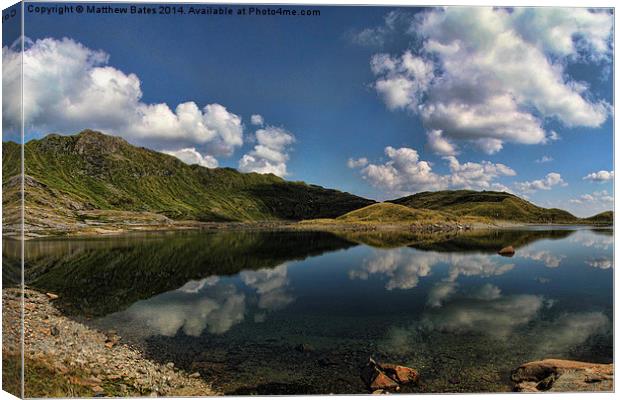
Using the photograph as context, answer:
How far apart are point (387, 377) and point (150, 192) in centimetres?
11410

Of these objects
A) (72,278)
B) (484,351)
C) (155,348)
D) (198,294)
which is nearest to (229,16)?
(155,348)

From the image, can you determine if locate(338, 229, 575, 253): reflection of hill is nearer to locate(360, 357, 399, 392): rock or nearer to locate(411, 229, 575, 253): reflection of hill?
locate(411, 229, 575, 253): reflection of hill

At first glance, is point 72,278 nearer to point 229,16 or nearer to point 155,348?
point 155,348

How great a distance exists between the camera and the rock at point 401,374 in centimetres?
1236

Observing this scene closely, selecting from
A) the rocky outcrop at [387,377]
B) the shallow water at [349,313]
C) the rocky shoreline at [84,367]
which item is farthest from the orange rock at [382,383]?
the rocky shoreline at [84,367]

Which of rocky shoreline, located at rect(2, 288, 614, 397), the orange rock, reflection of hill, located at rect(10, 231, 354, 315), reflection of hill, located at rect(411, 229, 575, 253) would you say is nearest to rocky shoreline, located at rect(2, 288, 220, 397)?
rocky shoreline, located at rect(2, 288, 614, 397)

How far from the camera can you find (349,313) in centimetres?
2055

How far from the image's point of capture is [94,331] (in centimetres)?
1681

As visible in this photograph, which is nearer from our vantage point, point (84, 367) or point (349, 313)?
point (84, 367)

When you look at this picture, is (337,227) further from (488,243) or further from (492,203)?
(492,203)

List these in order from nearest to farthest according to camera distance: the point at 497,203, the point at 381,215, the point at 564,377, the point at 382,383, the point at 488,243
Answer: the point at 564,377 → the point at 382,383 → the point at 497,203 → the point at 488,243 → the point at 381,215

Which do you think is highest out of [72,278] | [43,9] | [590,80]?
[43,9]

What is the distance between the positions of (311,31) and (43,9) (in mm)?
9590

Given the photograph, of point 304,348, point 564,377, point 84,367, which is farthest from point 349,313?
point 84,367
